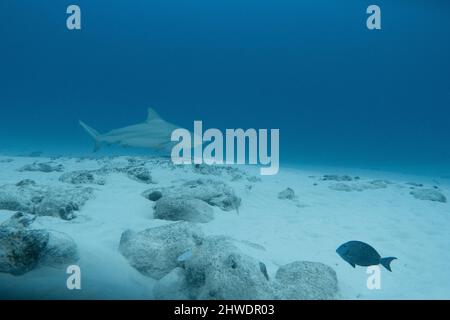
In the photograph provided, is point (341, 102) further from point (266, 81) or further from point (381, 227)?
point (381, 227)

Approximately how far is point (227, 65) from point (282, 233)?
484 ft

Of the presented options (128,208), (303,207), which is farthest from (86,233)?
(303,207)

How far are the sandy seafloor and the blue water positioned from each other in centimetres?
8926

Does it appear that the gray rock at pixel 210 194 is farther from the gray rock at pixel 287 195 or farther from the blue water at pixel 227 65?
the blue water at pixel 227 65

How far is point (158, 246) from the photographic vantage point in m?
3.77

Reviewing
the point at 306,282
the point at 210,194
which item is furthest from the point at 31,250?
the point at 210,194

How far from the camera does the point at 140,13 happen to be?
141 m

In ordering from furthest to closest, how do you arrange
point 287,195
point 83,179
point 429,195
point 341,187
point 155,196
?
point 341,187
point 429,195
point 287,195
point 83,179
point 155,196

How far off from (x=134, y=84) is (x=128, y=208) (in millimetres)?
175268

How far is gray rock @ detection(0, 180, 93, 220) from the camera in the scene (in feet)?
16.7

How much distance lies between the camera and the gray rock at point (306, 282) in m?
3.18

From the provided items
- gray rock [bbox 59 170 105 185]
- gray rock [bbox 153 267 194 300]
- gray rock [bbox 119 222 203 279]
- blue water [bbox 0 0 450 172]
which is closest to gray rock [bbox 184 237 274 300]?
gray rock [bbox 153 267 194 300]

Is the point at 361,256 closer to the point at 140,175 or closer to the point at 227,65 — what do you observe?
the point at 140,175

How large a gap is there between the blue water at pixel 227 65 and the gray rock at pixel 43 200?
9254 centimetres
